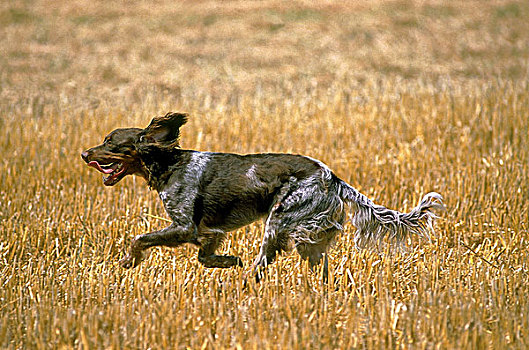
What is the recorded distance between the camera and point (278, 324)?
4.05 meters

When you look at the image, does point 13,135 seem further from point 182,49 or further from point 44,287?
point 182,49

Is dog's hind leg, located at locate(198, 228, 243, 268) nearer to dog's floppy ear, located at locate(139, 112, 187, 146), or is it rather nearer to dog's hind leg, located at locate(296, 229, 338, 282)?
dog's hind leg, located at locate(296, 229, 338, 282)

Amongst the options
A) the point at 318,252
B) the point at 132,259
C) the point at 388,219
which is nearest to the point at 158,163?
the point at 132,259

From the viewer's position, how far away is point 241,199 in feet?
16.0

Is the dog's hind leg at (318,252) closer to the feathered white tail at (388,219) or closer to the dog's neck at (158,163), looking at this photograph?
the feathered white tail at (388,219)

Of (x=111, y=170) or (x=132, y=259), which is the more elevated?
(x=111, y=170)

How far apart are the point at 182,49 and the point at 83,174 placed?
34.7ft

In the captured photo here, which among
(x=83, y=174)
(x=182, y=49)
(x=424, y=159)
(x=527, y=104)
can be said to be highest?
(x=182, y=49)

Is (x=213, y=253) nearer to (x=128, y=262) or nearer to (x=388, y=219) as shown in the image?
(x=128, y=262)

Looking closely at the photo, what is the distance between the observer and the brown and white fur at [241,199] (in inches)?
188

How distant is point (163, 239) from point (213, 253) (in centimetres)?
→ 43

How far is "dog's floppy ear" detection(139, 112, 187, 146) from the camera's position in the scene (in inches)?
196

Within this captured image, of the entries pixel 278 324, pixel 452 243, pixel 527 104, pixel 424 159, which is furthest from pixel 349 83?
pixel 278 324

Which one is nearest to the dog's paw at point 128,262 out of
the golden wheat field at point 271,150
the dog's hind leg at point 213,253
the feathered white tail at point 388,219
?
the golden wheat field at point 271,150
